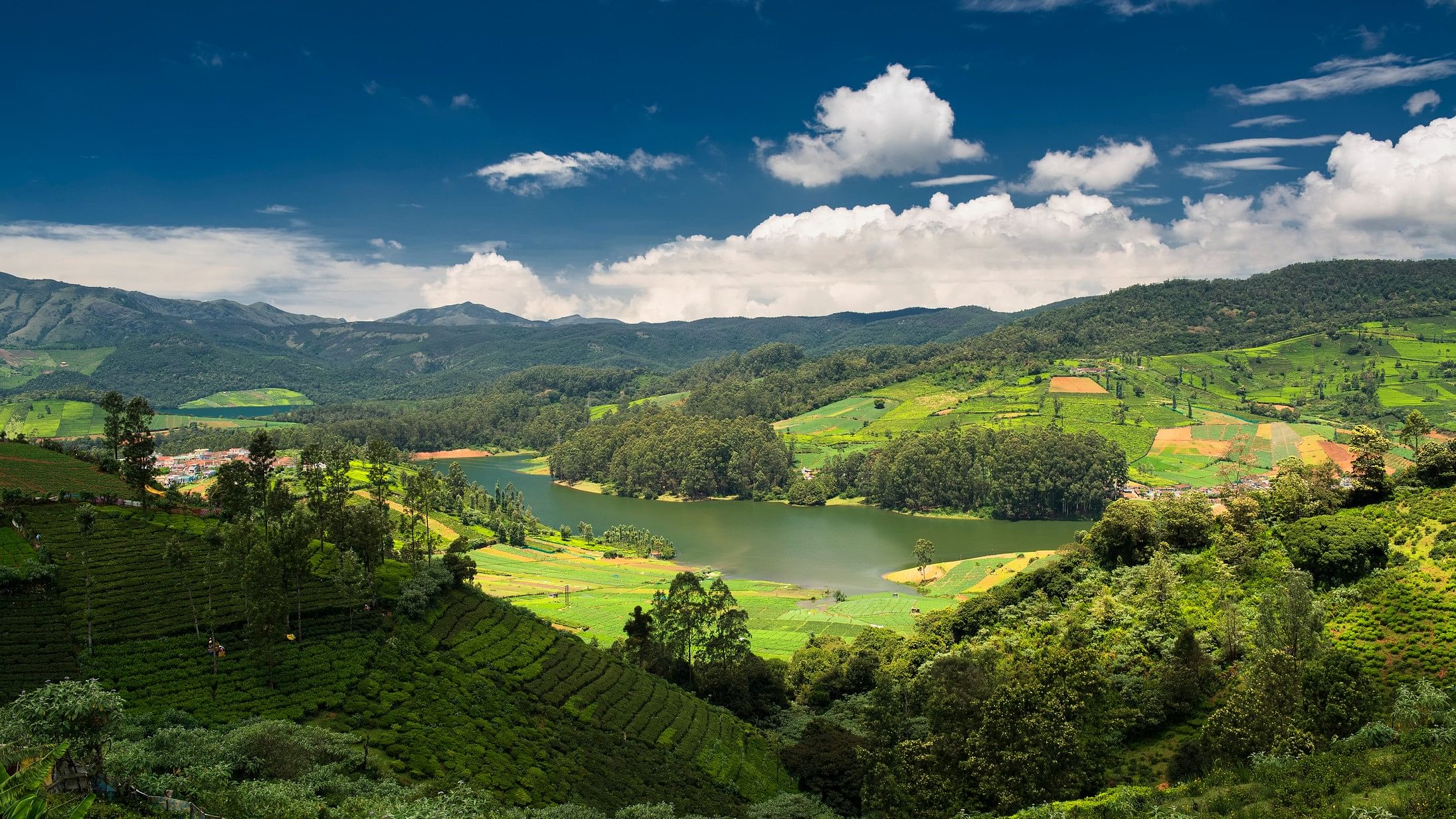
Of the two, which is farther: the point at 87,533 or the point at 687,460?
the point at 687,460

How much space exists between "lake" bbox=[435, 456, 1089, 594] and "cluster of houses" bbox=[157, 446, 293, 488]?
128 feet

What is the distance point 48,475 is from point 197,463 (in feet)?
257

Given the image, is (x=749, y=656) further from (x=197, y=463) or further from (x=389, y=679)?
(x=197, y=463)

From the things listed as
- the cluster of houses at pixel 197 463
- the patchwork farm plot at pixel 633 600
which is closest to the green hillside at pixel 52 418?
the cluster of houses at pixel 197 463

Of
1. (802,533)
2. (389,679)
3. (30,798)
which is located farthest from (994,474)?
(30,798)

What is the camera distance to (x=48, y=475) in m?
39.9

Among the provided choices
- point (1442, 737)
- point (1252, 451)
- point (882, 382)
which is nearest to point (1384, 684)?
point (1442, 737)

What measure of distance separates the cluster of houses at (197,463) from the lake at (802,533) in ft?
128

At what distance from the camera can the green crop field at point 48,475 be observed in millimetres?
37344

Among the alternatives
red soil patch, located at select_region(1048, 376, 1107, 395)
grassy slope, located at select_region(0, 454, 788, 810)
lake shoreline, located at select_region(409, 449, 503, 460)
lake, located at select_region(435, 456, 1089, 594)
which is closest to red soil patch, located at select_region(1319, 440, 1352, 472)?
lake, located at select_region(435, 456, 1089, 594)

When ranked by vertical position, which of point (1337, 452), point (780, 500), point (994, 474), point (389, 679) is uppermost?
point (1337, 452)

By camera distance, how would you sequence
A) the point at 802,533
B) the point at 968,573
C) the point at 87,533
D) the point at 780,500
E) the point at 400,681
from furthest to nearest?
the point at 780,500 → the point at 802,533 → the point at 968,573 → the point at 87,533 → the point at 400,681

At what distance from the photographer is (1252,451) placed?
369ft

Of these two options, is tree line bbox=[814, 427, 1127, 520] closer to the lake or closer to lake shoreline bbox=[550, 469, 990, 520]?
lake shoreline bbox=[550, 469, 990, 520]
